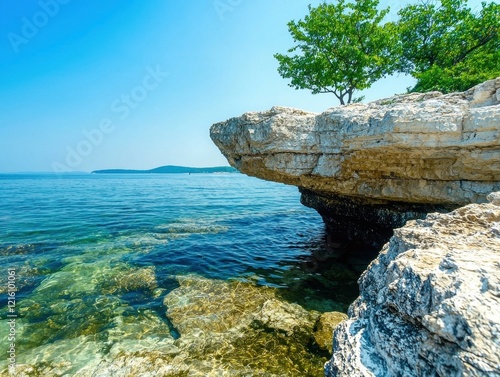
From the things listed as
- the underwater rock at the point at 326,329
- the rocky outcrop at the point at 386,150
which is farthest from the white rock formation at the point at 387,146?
the underwater rock at the point at 326,329

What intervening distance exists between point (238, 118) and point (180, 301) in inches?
352

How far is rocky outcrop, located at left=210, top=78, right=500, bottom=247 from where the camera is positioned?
8.08 meters

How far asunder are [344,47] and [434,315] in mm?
22092

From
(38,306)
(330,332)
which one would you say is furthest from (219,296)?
(38,306)

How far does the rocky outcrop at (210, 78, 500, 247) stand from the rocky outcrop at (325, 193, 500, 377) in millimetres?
4632

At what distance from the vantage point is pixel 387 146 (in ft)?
29.7

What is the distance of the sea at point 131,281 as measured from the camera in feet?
23.0

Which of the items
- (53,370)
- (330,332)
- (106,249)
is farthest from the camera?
(106,249)

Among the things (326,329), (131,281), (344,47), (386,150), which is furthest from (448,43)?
(131,281)

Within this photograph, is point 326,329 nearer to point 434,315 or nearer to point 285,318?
point 285,318

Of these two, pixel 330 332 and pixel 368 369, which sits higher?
pixel 368 369

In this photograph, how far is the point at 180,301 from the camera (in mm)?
9688

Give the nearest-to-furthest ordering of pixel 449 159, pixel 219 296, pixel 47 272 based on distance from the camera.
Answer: pixel 449 159, pixel 219 296, pixel 47 272

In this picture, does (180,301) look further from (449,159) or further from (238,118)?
(449,159)
